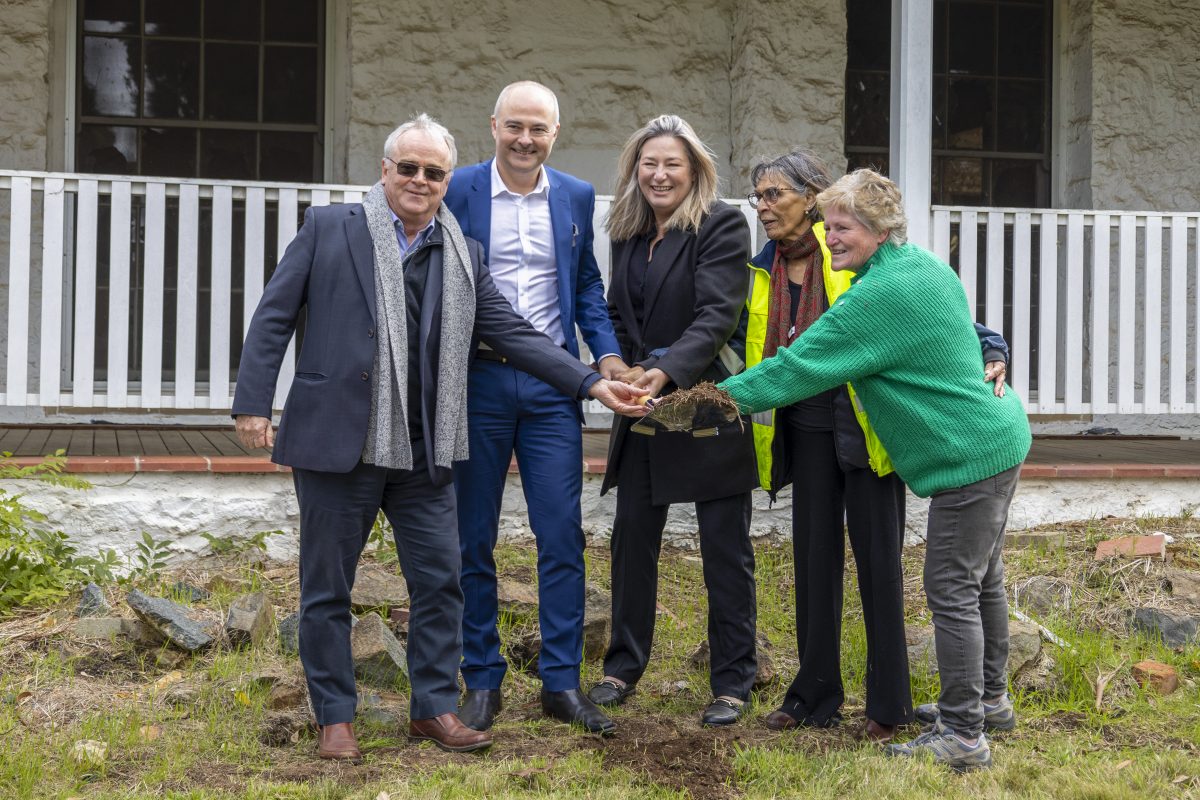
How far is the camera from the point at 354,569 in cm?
379

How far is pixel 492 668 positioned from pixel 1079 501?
343 centimetres

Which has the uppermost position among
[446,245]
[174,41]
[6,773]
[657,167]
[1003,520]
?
[174,41]

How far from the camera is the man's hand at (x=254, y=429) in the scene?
364cm

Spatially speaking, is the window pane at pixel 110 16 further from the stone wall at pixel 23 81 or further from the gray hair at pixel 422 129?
the gray hair at pixel 422 129

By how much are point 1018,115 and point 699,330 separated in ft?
18.1

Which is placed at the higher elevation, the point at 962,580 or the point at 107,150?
the point at 107,150

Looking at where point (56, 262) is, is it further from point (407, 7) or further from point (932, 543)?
point (932, 543)

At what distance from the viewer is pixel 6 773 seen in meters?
3.49

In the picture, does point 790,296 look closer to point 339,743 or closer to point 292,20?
point 339,743

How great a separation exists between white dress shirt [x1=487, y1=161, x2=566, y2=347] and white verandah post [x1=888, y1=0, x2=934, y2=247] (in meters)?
2.66

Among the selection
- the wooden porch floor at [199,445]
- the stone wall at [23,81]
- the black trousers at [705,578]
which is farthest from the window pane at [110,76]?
the black trousers at [705,578]

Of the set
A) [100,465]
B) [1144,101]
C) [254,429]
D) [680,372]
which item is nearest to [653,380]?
[680,372]

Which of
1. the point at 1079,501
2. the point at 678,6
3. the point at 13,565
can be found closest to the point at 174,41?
the point at 678,6

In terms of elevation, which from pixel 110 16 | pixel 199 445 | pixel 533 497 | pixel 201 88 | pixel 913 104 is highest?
pixel 110 16
